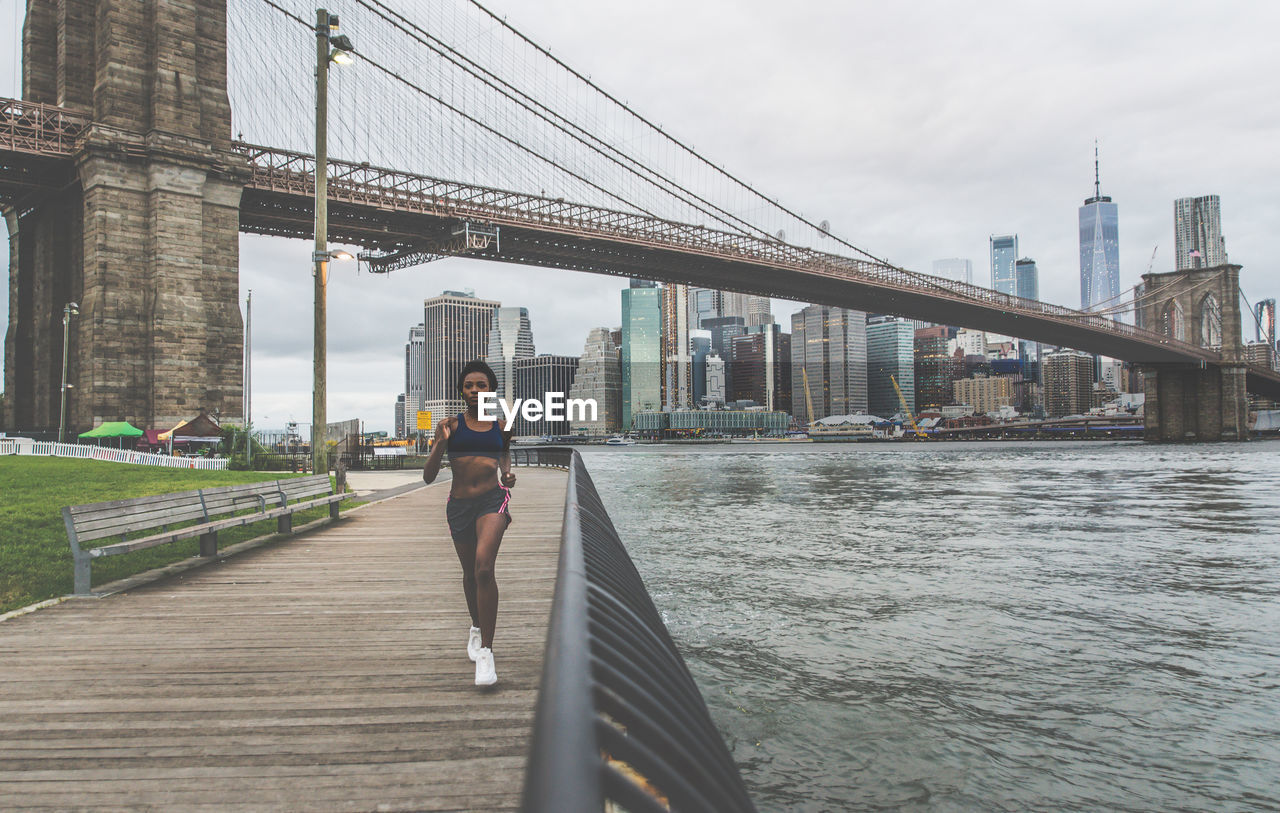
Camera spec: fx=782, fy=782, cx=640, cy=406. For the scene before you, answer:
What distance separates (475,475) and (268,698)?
154cm

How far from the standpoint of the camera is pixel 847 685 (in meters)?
6.51

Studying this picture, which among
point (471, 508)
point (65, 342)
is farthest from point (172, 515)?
point (65, 342)

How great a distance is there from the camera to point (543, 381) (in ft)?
527

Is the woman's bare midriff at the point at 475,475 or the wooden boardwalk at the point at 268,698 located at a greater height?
the woman's bare midriff at the point at 475,475

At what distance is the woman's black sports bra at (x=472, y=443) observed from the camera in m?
4.18

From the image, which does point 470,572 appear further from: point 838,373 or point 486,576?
point 838,373

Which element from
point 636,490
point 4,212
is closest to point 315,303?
point 636,490

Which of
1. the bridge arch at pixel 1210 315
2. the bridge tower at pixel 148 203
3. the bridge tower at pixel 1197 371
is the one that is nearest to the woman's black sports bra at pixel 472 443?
the bridge tower at pixel 148 203

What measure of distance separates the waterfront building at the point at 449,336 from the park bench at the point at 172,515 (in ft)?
399

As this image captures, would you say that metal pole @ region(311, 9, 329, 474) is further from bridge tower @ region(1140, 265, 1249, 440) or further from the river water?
bridge tower @ region(1140, 265, 1249, 440)

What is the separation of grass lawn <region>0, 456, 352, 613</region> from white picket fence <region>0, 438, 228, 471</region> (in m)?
1.64

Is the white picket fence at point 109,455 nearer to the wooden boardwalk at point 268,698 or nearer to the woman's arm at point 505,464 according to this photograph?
the wooden boardwalk at point 268,698

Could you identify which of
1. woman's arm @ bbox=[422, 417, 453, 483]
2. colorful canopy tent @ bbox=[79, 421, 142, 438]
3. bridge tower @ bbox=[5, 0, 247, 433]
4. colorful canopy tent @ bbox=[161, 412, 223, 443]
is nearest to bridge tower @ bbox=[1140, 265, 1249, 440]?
bridge tower @ bbox=[5, 0, 247, 433]

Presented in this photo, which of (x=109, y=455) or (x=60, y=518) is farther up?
(x=109, y=455)
